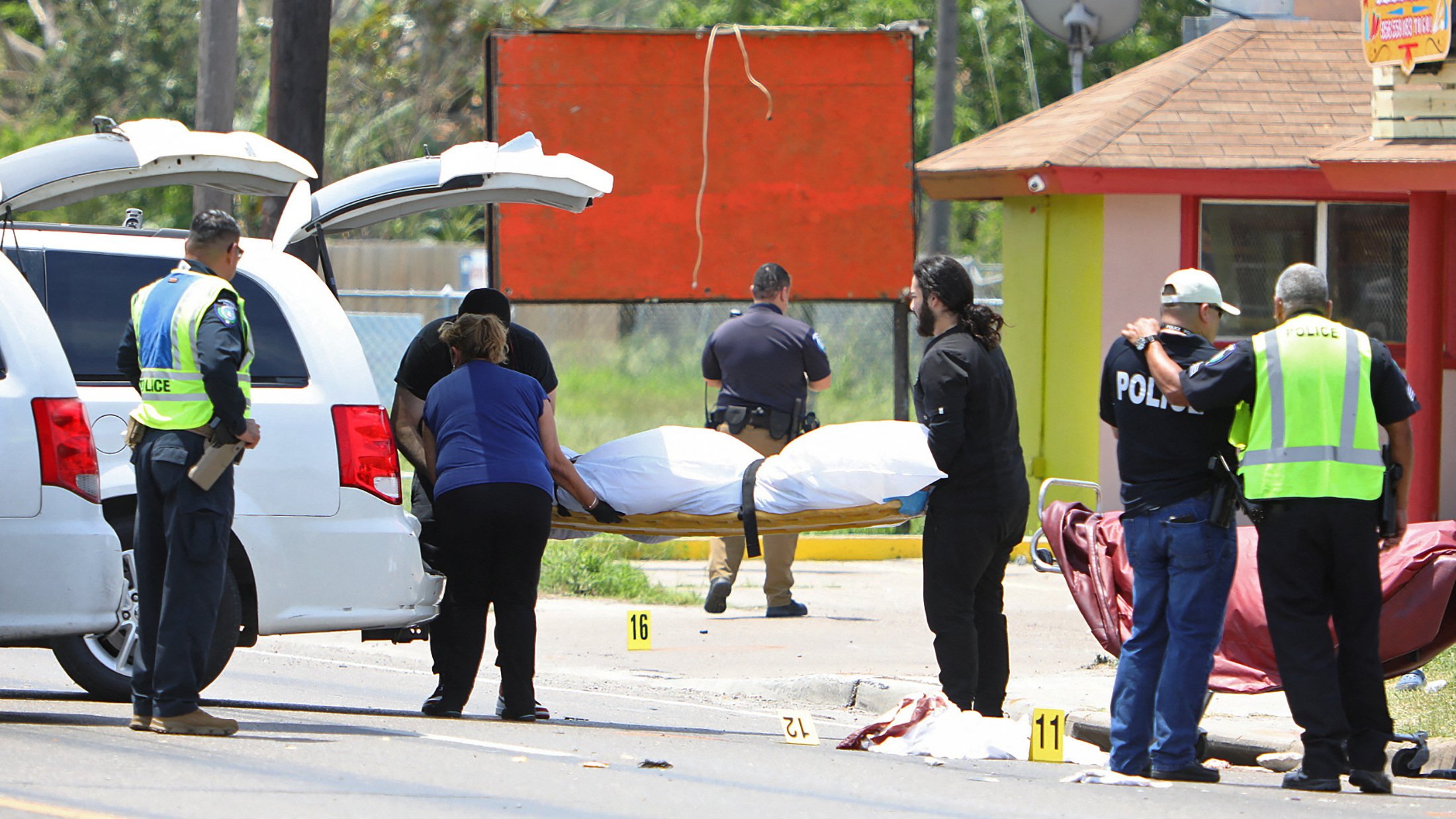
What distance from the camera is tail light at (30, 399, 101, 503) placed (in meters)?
6.67

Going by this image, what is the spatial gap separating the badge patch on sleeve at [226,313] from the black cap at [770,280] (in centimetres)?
530

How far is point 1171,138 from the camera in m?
13.7

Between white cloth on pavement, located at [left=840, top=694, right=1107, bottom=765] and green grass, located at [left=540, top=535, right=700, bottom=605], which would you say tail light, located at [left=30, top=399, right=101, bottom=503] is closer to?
white cloth on pavement, located at [left=840, top=694, right=1107, bottom=765]

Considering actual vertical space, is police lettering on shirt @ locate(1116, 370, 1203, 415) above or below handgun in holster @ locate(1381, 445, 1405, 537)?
above

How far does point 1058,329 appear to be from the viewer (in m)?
14.4

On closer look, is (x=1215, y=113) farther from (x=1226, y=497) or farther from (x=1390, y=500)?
(x=1226, y=497)

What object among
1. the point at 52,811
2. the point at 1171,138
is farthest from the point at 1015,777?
the point at 1171,138

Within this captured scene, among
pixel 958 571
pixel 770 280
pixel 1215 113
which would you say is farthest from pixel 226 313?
pixel 1215 113

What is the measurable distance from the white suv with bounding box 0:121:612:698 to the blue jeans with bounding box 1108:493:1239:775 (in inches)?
108

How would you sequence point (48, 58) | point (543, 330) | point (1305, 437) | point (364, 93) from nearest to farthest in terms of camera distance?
point (1305, 437) → point (543, 330) → point (364, 93) → point (48, 58)

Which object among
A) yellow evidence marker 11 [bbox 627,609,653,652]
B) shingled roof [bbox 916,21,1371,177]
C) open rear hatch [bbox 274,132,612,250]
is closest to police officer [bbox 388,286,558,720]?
open rear hatch [bbox 274,132,612,250]

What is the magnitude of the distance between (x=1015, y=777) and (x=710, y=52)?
892 cm

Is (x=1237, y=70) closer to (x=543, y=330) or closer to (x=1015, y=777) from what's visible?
(x=543, y=330)

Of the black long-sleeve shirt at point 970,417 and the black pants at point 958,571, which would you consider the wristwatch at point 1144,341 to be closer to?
the black long-sleeve shirt at point 970,417
